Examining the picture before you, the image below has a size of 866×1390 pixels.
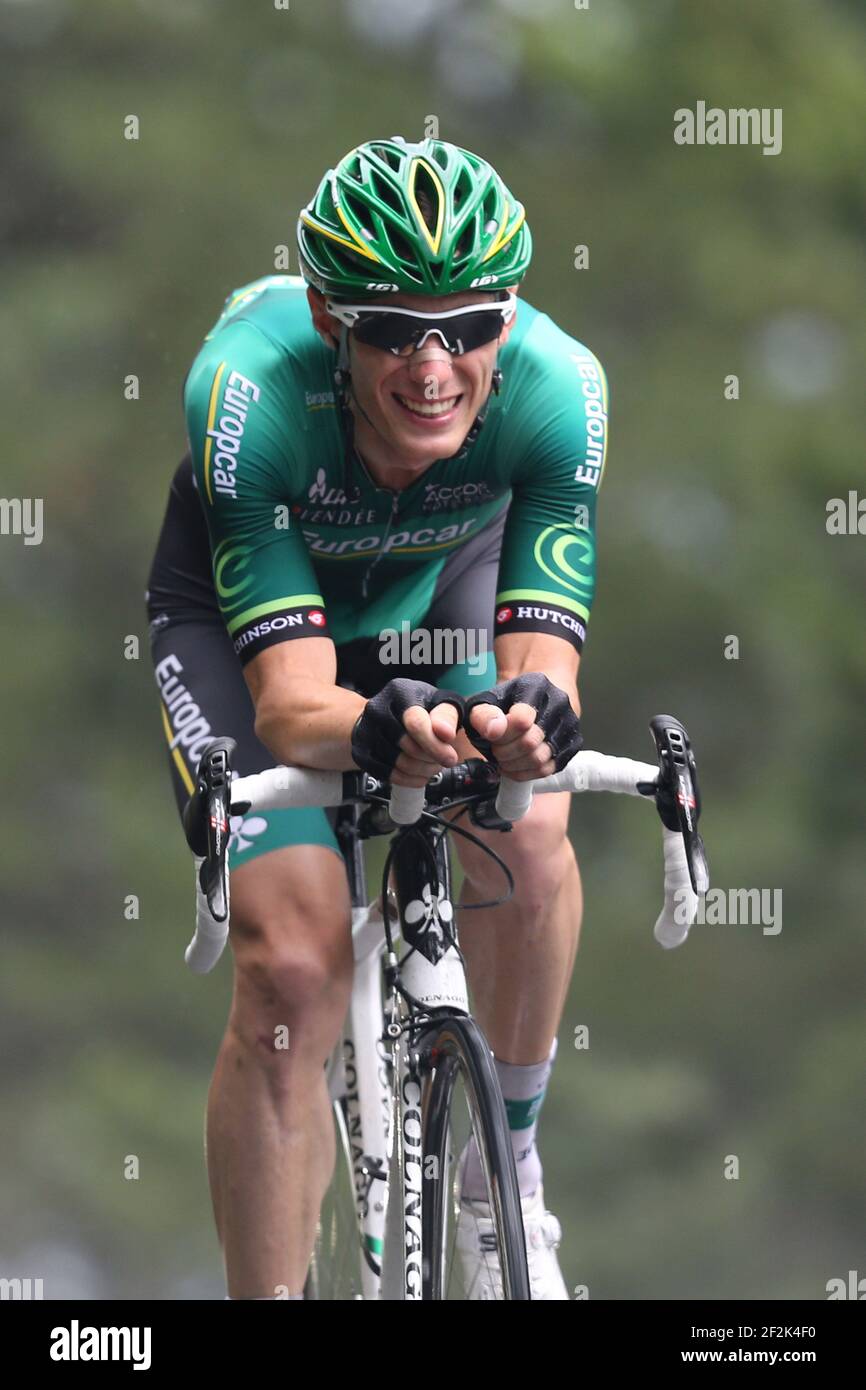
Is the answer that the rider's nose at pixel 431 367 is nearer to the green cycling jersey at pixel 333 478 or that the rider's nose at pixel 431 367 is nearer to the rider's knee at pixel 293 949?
the green cycling jersey at pixel 333 478

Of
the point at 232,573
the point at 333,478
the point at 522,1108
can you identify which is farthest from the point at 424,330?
the point at 522,1108

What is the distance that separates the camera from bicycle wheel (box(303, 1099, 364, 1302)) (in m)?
3.67

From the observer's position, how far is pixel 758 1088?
10188mm

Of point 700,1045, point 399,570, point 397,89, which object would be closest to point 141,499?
point 397,89

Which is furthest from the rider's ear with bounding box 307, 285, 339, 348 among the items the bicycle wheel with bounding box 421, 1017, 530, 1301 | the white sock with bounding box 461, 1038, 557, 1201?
the white sock with bounding box 461, 1038, 557, 1201

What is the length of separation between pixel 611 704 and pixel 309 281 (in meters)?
7.01

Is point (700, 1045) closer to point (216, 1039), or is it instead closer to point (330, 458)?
point (216, 1039)

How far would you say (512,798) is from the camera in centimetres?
292

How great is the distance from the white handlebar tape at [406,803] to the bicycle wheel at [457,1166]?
0.32 m

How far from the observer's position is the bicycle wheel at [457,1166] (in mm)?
2818
